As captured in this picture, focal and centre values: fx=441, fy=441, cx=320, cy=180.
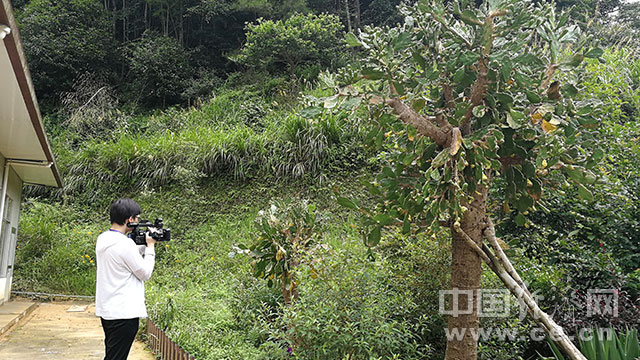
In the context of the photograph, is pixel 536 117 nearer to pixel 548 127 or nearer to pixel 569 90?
pixel 548 127

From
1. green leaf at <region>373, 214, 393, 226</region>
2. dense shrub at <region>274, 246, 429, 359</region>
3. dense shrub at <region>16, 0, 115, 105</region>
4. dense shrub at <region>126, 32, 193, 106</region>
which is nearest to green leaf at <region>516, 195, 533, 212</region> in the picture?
green leaf at <region>373, 214, 393, 226</region>

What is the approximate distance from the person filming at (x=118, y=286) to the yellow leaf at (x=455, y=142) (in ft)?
6.28

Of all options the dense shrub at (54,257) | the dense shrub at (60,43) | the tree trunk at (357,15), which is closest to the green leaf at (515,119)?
the dense shrub at (54,257)

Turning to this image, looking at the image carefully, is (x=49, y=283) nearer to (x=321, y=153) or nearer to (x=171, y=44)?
(x=321, y=153)

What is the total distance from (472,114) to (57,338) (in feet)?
15.5

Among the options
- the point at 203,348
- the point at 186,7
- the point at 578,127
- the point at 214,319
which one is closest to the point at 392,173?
the point at 578,127

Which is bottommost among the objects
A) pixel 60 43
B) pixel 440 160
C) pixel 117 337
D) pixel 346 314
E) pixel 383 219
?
pixel 117 337

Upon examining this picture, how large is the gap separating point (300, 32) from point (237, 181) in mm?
4950

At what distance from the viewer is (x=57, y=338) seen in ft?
15.4

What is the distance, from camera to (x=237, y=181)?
30.3ft

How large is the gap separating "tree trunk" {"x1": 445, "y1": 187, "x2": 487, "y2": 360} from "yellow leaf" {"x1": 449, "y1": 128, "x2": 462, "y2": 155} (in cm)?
46

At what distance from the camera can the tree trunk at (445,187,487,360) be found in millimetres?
2555

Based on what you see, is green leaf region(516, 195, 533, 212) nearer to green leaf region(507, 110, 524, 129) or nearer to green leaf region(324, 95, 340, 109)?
green leaf region(507, 110, 524, 129)

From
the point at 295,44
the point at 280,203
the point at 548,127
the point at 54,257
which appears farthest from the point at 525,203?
the point at 295,44
